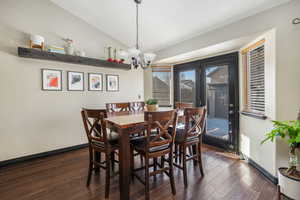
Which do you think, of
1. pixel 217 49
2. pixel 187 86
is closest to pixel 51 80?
pixel 187 86

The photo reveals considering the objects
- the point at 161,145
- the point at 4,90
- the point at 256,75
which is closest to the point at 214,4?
the point at 256,75

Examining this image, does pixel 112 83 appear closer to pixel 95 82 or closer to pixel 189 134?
pixel 95 82

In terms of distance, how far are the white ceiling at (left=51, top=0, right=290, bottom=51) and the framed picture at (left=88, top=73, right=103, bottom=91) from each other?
4.03 feet

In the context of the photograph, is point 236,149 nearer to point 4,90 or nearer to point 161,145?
point 161,145

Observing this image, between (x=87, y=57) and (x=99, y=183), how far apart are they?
2.71m

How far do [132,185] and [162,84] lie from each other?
10.1ft

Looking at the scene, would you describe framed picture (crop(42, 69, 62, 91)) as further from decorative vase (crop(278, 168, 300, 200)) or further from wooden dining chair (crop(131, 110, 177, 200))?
decorative vase (crop(278, 168, 300, 200))

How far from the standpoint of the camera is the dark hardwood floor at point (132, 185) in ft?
5.70

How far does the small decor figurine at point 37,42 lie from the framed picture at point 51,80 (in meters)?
0.47

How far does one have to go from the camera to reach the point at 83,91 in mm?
3361

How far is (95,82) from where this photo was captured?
3.53 metres

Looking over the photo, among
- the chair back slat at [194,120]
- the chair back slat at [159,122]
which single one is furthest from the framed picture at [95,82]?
the chair back slat at [194,120]

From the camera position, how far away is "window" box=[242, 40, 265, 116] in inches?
90.3

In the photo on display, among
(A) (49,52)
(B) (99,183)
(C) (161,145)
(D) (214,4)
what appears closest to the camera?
(C) (161,145)
